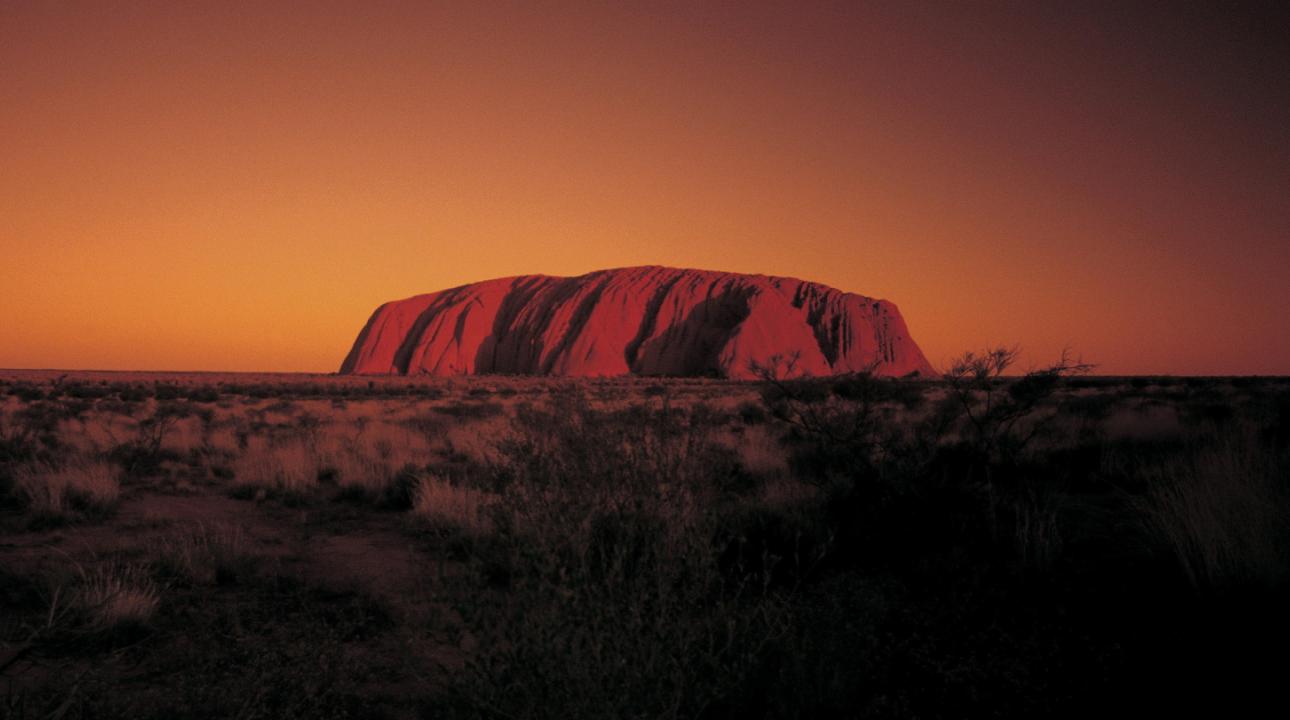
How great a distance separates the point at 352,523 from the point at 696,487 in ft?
15.7

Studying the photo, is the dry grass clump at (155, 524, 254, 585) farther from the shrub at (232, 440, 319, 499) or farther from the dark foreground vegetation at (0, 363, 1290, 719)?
the shrub at (232, 440, 319, 499)

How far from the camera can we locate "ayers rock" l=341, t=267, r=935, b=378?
203 ft

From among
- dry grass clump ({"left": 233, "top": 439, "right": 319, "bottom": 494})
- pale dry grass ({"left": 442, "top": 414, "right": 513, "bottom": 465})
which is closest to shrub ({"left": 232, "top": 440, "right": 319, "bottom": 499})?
dry grass clump ({"left": 233, "top": 439, "right": 319, "bottom": 494})

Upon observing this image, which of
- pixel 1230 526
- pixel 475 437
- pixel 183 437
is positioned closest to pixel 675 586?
pixel 1230 526

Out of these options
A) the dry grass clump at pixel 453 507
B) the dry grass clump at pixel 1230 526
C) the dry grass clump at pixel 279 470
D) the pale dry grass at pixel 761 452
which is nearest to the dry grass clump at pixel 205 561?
the dry grass clump at pixel 453 507

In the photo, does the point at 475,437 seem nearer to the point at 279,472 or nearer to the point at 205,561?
the point at 279,472

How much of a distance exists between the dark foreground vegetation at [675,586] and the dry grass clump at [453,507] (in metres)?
0.04

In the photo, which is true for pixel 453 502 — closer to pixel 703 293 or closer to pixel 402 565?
pixel 402 565

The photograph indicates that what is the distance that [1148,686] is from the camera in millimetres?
2564

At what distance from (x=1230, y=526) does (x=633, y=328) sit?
62.3 m

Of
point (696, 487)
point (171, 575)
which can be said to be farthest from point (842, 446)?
point (171, 575)

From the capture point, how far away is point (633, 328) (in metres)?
65.6

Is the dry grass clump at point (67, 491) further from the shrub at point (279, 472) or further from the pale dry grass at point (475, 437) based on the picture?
the pale dry grass at point (475, 437)

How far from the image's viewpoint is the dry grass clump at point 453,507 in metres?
5.76
